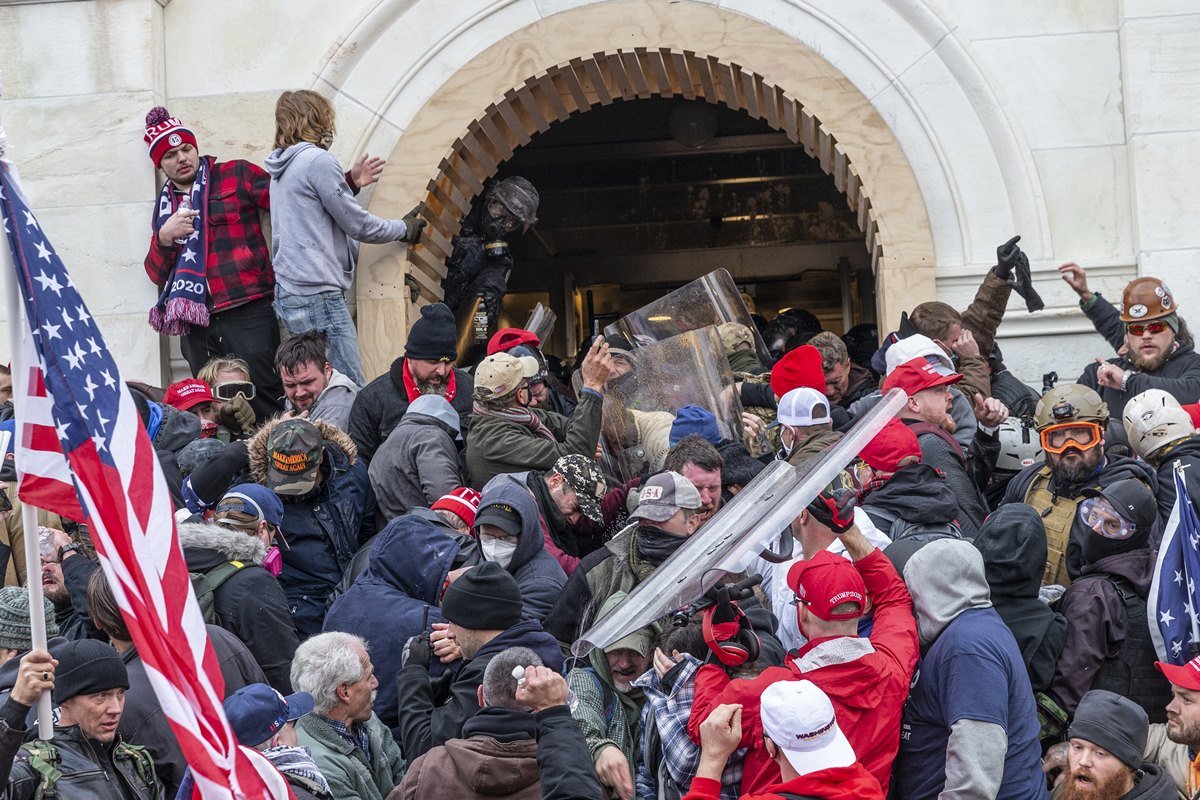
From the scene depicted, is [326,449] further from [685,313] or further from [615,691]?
[685,313]

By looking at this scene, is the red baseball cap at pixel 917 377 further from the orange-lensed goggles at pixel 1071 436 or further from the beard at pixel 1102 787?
the beard at pixel 1102 787

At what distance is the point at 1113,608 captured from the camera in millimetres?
6719

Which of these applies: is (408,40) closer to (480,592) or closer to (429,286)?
(429,286)

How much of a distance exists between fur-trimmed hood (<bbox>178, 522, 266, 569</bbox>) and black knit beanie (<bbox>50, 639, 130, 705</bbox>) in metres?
1.26

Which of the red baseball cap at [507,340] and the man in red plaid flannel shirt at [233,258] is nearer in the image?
the red baseball cap at [507,340]

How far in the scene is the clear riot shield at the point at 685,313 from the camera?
32.1 ft

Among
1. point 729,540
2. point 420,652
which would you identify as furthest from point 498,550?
point 729,540

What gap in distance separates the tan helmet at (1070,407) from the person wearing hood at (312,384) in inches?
141

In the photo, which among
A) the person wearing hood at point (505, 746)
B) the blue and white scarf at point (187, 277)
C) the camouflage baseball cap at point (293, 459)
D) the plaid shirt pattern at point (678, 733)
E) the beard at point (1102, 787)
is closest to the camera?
the person wearing hood at point (505, 746)

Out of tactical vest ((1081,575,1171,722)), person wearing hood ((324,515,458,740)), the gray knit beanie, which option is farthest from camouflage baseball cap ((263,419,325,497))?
tactical vest ((1081,575,1171,722))

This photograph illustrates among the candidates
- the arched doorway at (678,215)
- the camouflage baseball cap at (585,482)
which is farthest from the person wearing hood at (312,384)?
the arched doorway at (678,215)

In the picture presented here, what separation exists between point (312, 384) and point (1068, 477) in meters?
3.99

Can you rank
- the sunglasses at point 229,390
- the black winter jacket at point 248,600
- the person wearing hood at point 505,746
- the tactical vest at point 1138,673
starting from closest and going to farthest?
1. the person wearing hood at point 505,746
2. the tactical vest at point 1138,673
3. the black winter jacket at point 248,600
4. the sunglasses at point 229,390

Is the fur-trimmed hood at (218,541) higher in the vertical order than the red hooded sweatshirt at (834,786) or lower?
higher
